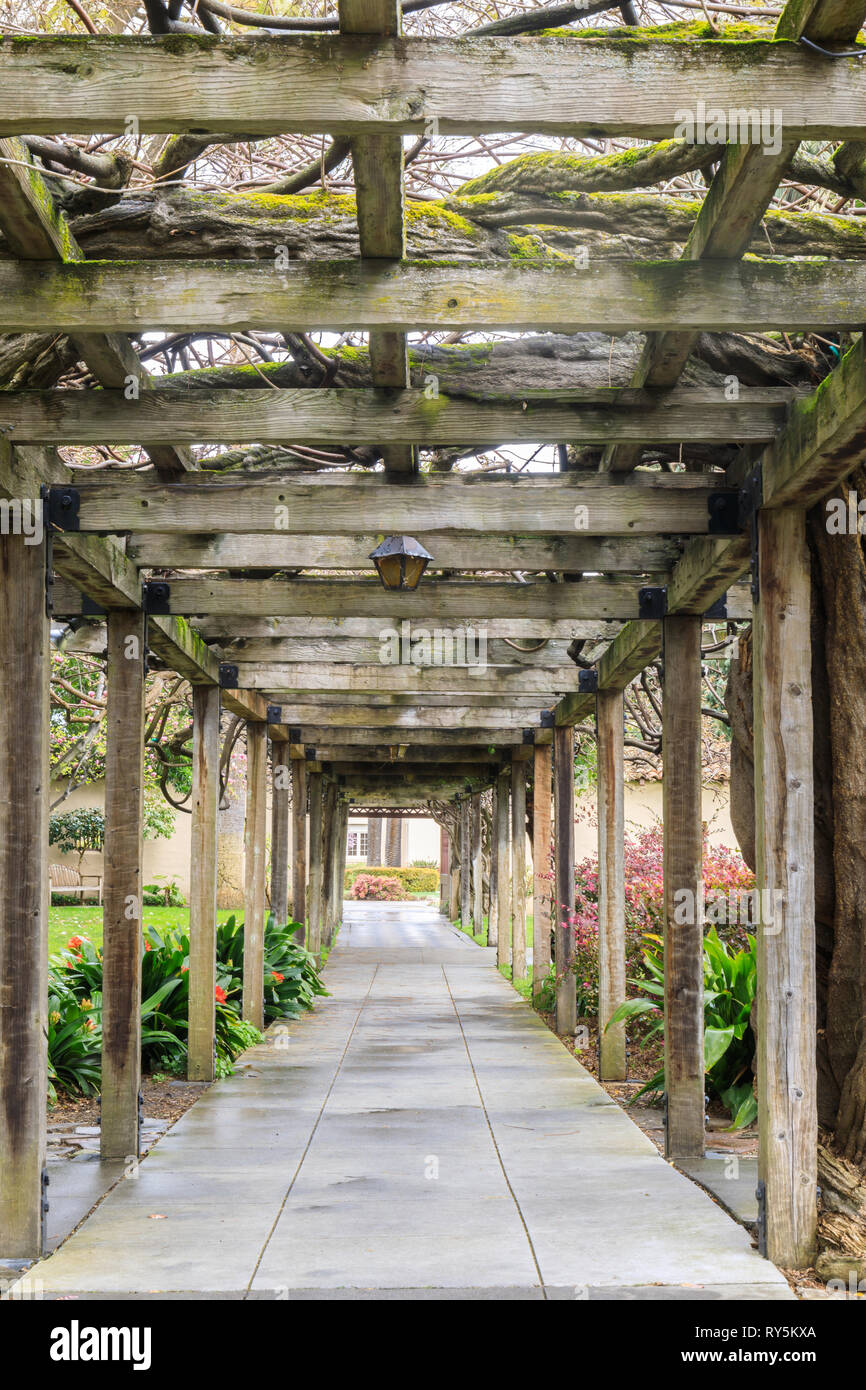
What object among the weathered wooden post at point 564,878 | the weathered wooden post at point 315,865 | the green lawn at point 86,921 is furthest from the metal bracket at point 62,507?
the weathered wooden post at point 315,865

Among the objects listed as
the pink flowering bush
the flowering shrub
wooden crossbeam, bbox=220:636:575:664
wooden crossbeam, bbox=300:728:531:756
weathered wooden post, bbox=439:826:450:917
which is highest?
→ wooden crossbeam, bbox=220:636:575:664

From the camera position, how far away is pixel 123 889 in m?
6.71

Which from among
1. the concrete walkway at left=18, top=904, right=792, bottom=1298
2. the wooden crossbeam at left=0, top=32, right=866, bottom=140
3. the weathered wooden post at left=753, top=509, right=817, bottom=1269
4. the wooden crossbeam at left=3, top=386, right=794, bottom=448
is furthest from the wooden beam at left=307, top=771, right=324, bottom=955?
the wooden crossbeam at left=0, top=32, right=866, bottom=140

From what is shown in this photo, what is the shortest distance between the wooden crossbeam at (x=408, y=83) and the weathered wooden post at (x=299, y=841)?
12470 mm

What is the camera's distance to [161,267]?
3768 millimetres

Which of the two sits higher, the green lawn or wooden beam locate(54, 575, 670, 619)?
wooden beam locate(54, 575, 670, 619)

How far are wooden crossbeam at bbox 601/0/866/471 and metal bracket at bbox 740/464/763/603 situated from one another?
2.68 ft

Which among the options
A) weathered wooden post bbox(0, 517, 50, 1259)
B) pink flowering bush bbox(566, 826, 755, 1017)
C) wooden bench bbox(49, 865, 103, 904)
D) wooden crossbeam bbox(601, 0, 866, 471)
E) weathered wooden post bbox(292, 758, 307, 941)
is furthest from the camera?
wooden bench bbox(49, 865, 103, 904)

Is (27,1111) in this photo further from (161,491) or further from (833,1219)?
(833,1219)

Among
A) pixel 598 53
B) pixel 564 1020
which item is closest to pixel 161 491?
pixel 598 53

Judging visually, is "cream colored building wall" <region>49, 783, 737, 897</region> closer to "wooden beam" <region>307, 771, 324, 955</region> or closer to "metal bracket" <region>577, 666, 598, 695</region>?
"wooden beam" <region>307, 771, 324, 955</region>

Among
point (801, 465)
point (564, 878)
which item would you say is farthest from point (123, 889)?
point (564, 878)

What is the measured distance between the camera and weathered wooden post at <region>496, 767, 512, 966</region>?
1678cm

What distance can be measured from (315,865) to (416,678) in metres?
8.34
